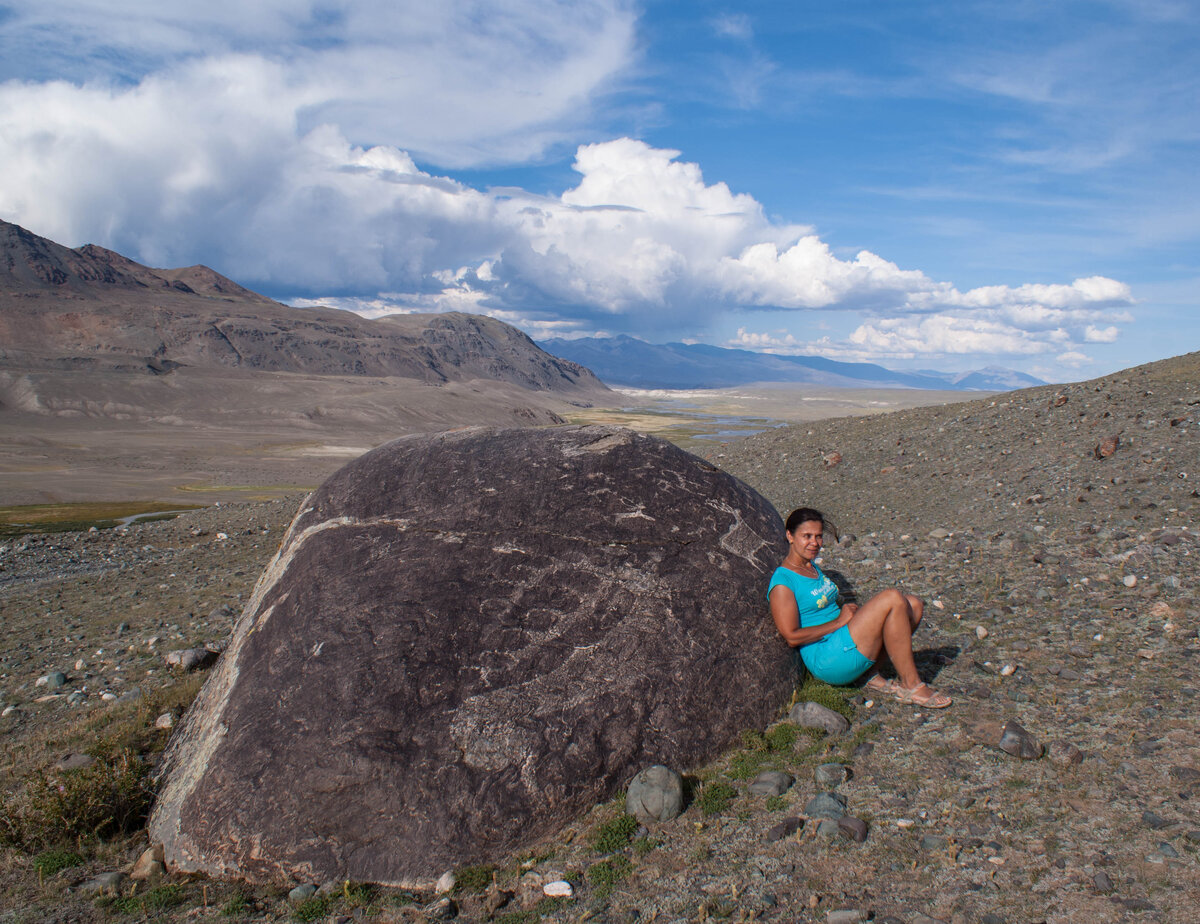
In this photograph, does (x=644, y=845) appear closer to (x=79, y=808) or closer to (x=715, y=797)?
(x=715, y=797)

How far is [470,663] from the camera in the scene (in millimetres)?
6094

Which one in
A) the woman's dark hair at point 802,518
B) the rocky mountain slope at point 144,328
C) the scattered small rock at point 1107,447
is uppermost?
the rocky mountain slope at point 144,328

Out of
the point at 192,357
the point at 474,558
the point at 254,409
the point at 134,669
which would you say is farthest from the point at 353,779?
the point at 192,357

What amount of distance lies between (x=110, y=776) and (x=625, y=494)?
5260 mm

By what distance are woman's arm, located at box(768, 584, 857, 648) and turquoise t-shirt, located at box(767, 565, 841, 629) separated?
0.20 ft

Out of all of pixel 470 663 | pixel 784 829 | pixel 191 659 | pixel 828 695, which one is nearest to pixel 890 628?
pixel 828 695

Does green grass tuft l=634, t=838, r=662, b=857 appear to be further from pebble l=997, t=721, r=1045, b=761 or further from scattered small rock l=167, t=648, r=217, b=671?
scattered small rock l=167, t=648, r=217, b=671

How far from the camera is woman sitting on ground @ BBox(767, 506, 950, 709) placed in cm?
667

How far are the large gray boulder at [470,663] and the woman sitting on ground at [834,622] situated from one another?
0.36m

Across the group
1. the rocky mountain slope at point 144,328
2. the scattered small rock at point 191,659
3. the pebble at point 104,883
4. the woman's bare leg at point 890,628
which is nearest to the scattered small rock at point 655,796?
the woman's bare leg at point 890,628

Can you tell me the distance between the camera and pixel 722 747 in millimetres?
6418

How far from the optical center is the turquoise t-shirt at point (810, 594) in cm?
679

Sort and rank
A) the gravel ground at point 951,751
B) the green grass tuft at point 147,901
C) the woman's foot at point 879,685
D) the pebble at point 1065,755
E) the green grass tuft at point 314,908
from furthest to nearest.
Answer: the woman's foot at point 879,685 → the pebble at point 1065,755 → the green grass tuft at point 147,901 → the green grass tuft at point 314,908 → the gravel ground at point 951,751

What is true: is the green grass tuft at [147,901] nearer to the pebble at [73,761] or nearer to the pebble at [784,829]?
the pebble at [73,761]
